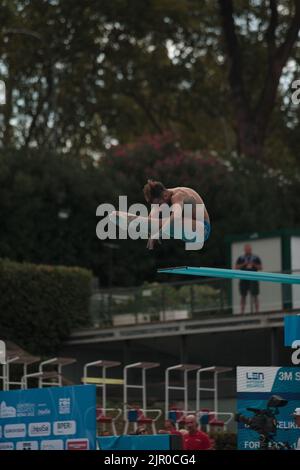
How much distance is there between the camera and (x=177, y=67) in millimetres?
59125

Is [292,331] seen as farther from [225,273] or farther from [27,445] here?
[27,445]

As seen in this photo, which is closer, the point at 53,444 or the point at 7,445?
the point at 53,444

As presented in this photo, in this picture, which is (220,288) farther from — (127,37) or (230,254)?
(127,37)

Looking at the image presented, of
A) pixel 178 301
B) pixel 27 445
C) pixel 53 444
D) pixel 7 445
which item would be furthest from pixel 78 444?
pixel 178 301

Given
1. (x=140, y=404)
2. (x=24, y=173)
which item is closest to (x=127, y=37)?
(x=24, y=173)

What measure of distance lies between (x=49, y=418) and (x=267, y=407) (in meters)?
3.53

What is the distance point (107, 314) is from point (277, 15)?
60.1 ft

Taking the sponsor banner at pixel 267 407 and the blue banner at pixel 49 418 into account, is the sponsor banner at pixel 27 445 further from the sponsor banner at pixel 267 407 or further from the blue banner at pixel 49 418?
the sponsor banner at pixel 267 407

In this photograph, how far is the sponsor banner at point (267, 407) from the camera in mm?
20578

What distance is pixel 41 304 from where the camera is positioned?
4009cm

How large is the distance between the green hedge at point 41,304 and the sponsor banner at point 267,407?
1784 cm

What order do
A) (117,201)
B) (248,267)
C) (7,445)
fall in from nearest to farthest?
(7,445)
(248,267)
(117,201)

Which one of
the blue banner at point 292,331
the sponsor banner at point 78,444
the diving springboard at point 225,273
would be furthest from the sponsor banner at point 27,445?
the blue banner at point 292,331

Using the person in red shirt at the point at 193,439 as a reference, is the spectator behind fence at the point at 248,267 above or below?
above
